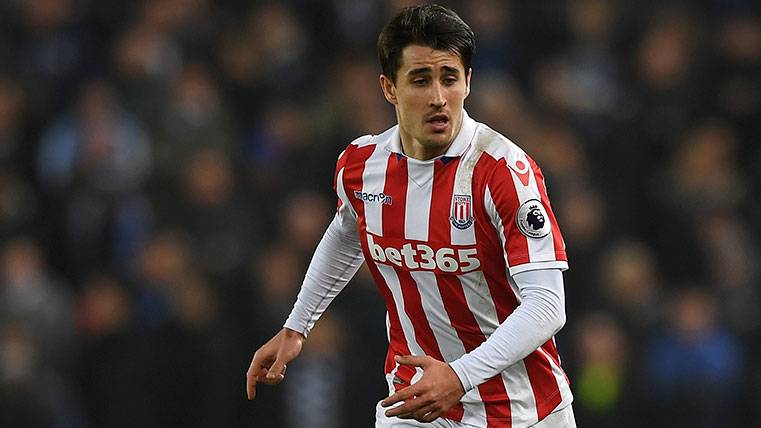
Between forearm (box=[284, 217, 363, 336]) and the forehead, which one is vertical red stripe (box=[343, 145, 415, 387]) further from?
the forehead

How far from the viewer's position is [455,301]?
4.55m

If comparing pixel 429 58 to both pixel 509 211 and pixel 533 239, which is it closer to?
pixel 509 211

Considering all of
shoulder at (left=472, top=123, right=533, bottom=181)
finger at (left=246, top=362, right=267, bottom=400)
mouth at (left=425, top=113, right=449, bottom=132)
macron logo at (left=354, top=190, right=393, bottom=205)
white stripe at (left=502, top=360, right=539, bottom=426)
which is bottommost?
white stripe at (left=502, top=360, right=539, bottom=426)

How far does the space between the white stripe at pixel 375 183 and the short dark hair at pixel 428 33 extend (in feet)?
1.11

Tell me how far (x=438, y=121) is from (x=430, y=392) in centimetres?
88

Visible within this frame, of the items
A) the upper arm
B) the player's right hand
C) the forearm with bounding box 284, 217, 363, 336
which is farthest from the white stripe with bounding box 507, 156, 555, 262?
the player's right hand

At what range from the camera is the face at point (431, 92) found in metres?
4.38

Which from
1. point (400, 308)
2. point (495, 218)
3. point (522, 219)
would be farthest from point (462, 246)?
point (400, 308)

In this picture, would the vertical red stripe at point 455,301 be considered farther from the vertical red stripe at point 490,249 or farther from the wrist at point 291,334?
the wrist at point 291,334

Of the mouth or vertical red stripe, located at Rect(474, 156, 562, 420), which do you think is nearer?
vertical red stripe, located at Rect(474, 156, 562, 420)

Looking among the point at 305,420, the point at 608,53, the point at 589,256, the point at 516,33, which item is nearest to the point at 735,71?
the point at 608,53

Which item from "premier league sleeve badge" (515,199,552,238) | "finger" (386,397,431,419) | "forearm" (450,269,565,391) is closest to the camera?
"finger" (386,397,431,419)

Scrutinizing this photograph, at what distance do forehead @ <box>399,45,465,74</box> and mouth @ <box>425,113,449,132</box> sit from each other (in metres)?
0.15

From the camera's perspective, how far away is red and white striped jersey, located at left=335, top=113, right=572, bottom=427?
4.29 m
